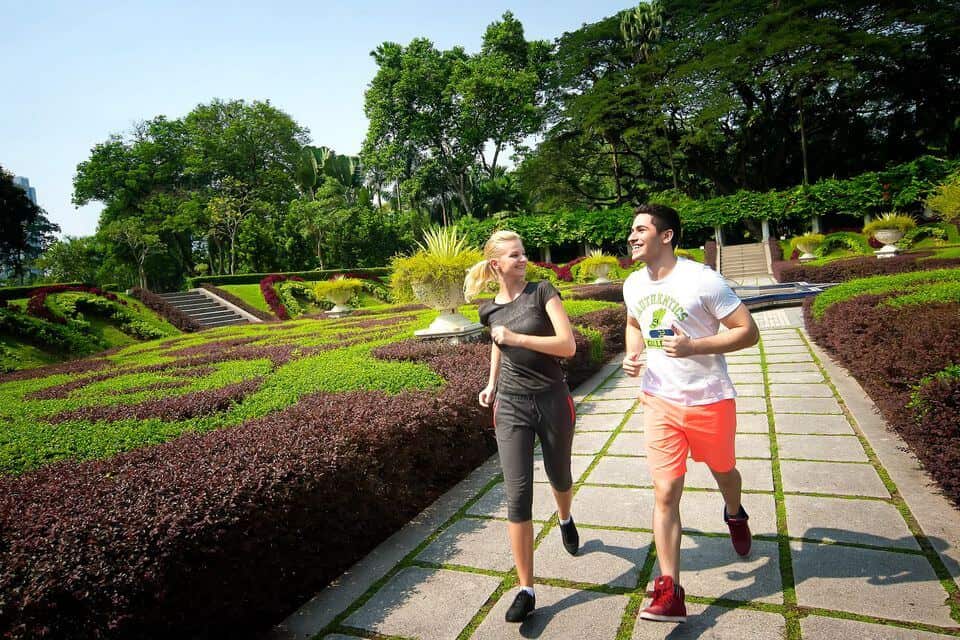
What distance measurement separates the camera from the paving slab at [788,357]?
7141 millimetres

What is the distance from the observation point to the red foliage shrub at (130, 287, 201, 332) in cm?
1884

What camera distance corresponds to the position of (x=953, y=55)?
27688mm

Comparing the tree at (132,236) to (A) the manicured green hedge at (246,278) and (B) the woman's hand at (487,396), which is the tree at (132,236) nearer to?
(A) the manicured green hedge at (246,278)

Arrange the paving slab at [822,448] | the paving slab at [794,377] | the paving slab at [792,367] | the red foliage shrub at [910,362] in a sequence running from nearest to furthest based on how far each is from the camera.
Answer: the red foliage shrub at [910,362] < the paving slab at [822,448] < the paving slab at [794,377] < the paving slab at [792,367]

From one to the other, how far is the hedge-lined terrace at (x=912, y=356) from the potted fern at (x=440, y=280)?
4.28 meters

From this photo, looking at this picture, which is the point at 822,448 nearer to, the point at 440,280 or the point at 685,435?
the point at 685,435

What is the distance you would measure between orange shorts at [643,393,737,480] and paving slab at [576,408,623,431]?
263 cm

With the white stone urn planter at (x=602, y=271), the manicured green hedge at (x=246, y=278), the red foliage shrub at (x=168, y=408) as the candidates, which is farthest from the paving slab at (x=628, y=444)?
the manicured green hedge at (x=246, y=278)

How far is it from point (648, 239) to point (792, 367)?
5.36 meters

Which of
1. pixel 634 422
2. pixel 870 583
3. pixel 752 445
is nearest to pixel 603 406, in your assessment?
pixel 634 422

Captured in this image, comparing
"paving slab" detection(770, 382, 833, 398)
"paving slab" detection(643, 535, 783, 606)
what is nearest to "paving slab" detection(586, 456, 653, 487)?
"paving slab" detection(643, 535, 783, 606)

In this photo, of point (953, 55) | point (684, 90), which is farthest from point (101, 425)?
point (953, 55)

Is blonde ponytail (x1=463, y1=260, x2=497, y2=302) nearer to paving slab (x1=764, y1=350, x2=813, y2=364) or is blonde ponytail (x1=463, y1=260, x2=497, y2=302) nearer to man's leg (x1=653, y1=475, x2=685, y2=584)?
man's leg (x1=653, y1=475, x2=685, y2=584)

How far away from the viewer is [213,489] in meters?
2.43
